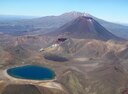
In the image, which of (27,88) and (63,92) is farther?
(63,92)

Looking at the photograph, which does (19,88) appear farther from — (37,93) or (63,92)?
(63,92)

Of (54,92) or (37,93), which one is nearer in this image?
(37,93)

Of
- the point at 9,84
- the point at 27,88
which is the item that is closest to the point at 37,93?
the point at 27,88

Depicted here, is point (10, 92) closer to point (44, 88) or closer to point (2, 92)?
point (2, 92)

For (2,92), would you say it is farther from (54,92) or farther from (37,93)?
(54,92)

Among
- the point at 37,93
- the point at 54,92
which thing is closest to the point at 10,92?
the point at 37,93

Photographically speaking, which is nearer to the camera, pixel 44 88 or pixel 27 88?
pixel 27 88

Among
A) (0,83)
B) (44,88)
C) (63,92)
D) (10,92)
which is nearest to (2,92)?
(10,92)
